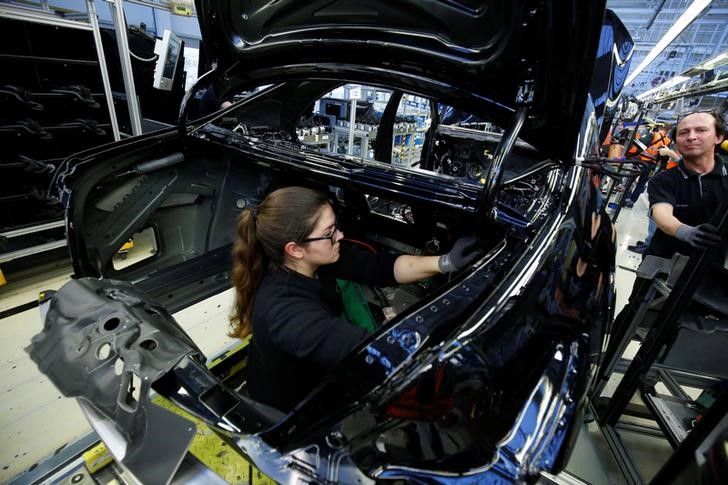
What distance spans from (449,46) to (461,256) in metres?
0.73

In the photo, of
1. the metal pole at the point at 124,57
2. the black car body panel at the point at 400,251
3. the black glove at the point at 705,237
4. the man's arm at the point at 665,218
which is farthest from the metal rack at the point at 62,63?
the man's arm at the point at 665,218

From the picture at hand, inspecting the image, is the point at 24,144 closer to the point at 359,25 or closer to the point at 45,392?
the point at 45,392

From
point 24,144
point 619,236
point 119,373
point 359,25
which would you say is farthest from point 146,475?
point 619,236

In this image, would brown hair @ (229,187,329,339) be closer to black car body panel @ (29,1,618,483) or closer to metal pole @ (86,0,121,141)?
black car body panel @ (29,1,618,483)

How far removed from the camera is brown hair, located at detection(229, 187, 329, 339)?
1.21 meters

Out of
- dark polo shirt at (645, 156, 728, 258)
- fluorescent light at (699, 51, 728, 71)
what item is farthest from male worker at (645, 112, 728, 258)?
fluorescent light at (699, 51, 728, 71)

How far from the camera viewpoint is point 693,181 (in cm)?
229

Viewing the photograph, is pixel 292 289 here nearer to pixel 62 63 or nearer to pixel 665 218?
pixel 665 218

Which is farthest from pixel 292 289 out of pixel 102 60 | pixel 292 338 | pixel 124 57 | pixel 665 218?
pixel 124 57

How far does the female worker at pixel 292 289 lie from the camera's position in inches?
39.1

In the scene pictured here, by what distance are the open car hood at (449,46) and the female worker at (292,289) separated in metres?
0.52

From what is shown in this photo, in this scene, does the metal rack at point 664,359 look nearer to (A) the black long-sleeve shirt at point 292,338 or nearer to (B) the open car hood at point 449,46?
(B) the open car hood at point 449,46

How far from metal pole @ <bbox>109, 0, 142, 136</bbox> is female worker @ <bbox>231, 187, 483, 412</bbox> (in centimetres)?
291

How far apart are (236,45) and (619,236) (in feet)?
19.2
